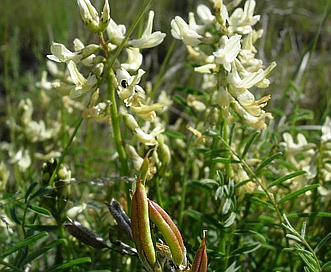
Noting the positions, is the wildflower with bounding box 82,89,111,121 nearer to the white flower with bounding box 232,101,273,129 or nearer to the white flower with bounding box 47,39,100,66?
the white flower with bounding box 47,39,100,66

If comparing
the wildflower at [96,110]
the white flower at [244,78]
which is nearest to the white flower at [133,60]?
the wildflower at [96,110]

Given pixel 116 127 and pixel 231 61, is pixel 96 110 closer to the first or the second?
pixel 116 127

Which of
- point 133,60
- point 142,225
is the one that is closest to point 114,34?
point 133,60

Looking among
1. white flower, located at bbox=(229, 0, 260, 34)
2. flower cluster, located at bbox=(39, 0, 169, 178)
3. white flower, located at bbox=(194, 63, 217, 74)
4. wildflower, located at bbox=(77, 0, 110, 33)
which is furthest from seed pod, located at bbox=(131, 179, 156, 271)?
white flower, located at bbox=(229, 0, 260, 34)

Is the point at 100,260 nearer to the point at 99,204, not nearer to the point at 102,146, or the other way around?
the point at 99,204

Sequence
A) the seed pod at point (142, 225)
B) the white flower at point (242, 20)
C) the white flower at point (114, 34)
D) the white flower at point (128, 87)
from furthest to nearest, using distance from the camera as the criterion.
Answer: the white flower at point (242, 20) → the white flower at point (114, 34) → the white flower at point (128, 87) → the seed pod at point (142, 225)

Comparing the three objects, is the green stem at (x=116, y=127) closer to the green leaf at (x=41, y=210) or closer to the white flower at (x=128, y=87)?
the white flower at (x=128, y=87)
